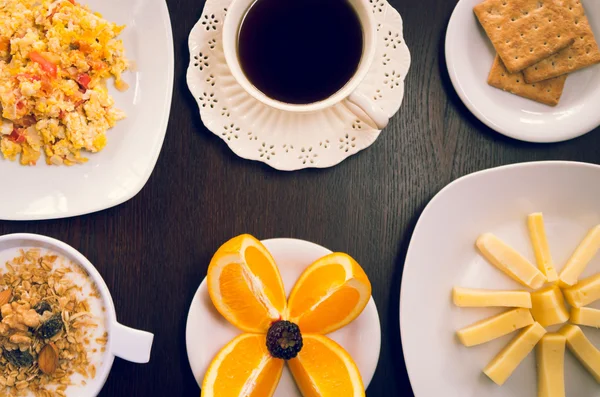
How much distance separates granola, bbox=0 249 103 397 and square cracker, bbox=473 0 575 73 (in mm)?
1003

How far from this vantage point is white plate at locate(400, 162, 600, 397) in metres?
0.97

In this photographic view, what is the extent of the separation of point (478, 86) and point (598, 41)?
0.92 ft

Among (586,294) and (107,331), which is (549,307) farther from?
(107,331)

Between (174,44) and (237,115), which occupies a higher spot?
(174,44)

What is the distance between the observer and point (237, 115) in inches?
39.0

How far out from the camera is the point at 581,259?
101 centimetres

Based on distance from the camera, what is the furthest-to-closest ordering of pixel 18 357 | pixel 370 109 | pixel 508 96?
1. pixel 508 96
2. pixel 18 357
3. pixel 370 109

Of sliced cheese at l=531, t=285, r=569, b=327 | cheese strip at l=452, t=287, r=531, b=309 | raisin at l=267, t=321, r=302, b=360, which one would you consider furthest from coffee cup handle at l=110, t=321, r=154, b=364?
sliced cheese at l=531, t=285, r=569, b=327

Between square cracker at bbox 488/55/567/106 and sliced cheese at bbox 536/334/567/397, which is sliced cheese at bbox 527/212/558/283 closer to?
sliced cheese at bbox 536/334/567/397

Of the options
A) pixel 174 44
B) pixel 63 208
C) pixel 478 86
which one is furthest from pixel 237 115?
pixel 478 86

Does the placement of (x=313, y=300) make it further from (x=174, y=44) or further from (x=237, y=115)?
(x=174, y=44)

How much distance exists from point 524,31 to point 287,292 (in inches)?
29.8

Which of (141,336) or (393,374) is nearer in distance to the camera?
(141,336)

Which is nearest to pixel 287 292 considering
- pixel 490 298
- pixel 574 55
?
pixel 490 298
